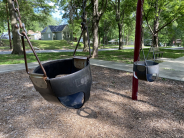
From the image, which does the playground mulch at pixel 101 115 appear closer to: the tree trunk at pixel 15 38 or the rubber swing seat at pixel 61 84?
the rubber swing seat at pixel 61 84

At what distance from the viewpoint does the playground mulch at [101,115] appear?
2.02m

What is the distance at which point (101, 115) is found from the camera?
96.6 inches

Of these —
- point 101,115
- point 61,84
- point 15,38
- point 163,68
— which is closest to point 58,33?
point 15,38

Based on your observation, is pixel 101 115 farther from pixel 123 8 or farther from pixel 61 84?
pixel 123 8

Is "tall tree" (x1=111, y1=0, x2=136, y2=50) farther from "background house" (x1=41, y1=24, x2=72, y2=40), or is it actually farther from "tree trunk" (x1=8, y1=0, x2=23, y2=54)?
"background house" (x1=41, y1=24, x2=72, y2=40)

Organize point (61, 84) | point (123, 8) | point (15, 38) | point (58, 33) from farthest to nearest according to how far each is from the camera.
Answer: point (58, 33), point (123, 8), point (15, 38), point (61, 84)

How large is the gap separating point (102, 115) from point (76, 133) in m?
0.63

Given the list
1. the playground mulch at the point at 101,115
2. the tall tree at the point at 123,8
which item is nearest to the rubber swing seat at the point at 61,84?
the playground mulch at the point at 101,115

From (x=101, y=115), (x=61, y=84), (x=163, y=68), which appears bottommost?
(x=101, y=115)

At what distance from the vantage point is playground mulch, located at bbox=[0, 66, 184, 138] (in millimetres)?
2018

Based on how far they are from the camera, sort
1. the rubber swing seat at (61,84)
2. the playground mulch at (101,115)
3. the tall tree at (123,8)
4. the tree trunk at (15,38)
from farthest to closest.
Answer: the tall tree at (123,8), the tree trunk at (15,38), the playground mulch at (101,115), the rubber swing seat at (61,84)

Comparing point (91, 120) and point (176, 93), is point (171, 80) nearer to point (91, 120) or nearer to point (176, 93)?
point (176, 93)

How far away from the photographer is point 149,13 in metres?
13.5

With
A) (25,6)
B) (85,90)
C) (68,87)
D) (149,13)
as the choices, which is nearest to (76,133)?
(85,90)
